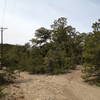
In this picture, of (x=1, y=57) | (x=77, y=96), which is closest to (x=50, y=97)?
(x=77, y=96)

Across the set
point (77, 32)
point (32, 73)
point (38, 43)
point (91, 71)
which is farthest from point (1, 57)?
point (77, 32)

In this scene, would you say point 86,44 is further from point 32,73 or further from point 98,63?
point 32,73

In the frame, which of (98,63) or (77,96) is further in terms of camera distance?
(98,63)

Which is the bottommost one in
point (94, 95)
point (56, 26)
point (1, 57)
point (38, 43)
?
point (94, 95)

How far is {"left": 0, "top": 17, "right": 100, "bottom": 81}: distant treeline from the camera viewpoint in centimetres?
1653

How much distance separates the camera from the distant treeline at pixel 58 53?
1653 cm

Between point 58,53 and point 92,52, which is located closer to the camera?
point 92,52

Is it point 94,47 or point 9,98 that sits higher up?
point 94,47

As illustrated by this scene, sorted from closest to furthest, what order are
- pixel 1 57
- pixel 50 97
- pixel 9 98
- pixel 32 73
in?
pixel 9 98 < pixel 50 97 < pixel 1 57 < pixel 32 73

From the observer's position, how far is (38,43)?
34.0m

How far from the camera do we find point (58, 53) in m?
23.6

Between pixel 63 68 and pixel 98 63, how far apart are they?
286 inches

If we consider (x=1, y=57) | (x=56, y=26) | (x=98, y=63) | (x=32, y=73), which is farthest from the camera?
(x=56, y=26)

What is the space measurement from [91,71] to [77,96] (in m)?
4.77
